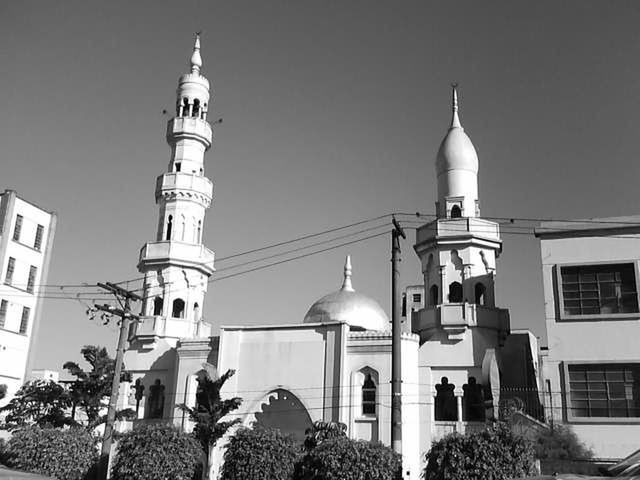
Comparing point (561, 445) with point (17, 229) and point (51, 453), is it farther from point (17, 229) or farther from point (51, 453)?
point (17, 229)

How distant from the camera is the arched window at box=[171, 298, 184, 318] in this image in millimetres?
40500

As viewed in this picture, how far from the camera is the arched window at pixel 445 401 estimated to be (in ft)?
112

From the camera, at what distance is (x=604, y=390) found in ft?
90.1

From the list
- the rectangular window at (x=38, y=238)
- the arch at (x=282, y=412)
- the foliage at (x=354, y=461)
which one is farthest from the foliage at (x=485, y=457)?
the rectangular window at (x=38, y=238)

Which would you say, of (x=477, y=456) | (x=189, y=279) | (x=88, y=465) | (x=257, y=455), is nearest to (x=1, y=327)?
(x=189, y=279)

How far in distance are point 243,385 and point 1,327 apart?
18139mm

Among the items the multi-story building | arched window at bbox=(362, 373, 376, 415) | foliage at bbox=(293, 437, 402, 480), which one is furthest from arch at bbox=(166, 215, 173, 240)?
foliage at bbox=(293, 437, 402, 480)

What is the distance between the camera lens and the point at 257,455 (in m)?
24.7

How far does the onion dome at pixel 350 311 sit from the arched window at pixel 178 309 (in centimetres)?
762

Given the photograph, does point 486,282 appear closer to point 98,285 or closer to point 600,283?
point 600,283

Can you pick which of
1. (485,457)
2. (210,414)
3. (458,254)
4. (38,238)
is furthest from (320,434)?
(38,238)

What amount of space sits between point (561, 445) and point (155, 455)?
14.7 m

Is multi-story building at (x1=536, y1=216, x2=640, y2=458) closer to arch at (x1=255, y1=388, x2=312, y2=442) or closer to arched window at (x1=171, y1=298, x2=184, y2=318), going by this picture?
arch at (x1=255, y1=388, x2=312, y2=442)

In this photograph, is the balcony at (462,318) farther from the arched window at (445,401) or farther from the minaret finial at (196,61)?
the minaret finial at (196,61)
